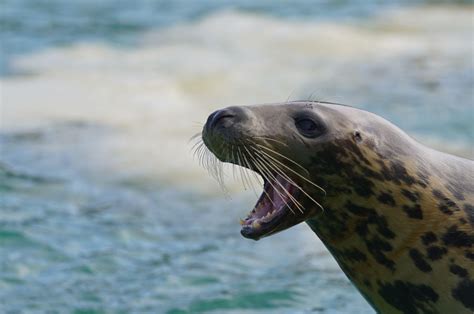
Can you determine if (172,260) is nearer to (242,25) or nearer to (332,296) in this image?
(332,296)

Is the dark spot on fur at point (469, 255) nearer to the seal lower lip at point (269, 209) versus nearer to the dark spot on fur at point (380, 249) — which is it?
the dark spot on fur at point (380, 249)

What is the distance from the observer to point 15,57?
12.3 metres

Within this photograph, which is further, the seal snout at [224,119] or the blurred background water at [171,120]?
the blurred background water at [171,120]

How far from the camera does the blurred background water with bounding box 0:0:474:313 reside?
652cm

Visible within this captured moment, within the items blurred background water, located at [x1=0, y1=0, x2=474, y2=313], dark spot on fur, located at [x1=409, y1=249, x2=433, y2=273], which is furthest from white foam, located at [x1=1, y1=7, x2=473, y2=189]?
dark spot on fur, located at [x1=409, y1=249, x2=433, y2=273]

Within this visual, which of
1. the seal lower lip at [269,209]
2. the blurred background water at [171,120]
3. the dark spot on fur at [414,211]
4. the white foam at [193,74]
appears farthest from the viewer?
the white foam at [193,74]

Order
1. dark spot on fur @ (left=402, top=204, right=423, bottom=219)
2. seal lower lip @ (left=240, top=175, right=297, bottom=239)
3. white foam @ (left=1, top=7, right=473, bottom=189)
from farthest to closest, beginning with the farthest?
1. white foam @ (left=1, top=7, right=473, bottom=189)
2. dark spot on fur @ (left=402, top=204, right=423, bottom=219)
3. seal lower lip @ (left=240, top=175, right=297, bottom=239)

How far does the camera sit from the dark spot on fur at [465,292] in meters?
4.19

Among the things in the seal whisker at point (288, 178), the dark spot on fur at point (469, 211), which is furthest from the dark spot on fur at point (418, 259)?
the seal whisker at point (288, 178)

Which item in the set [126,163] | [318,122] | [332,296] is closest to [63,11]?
[126,163]

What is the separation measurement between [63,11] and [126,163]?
6.85 m

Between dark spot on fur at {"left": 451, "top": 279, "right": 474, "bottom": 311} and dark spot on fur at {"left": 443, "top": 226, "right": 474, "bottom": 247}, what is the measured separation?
13 cm

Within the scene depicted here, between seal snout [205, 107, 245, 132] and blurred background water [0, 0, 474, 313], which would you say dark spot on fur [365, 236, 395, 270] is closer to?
seal snout [205, 107, 245, 132]

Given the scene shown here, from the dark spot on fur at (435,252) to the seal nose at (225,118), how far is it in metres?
0.78
